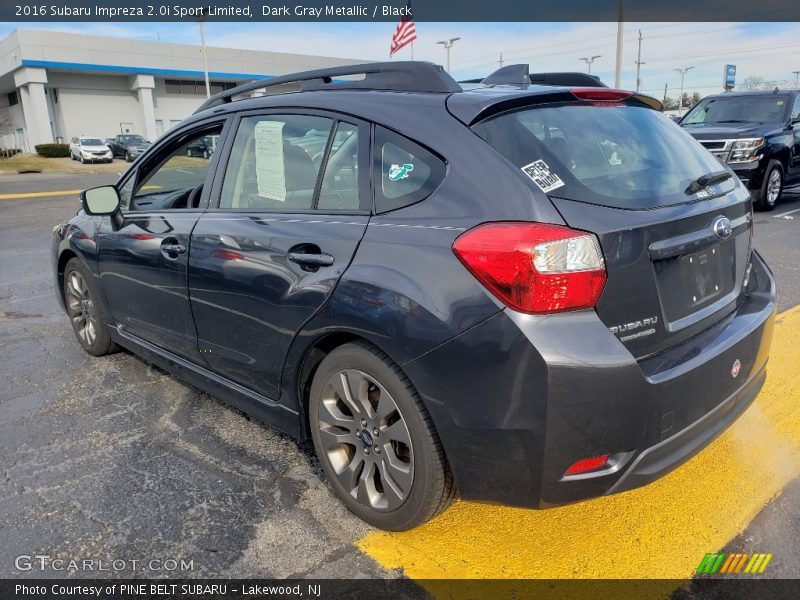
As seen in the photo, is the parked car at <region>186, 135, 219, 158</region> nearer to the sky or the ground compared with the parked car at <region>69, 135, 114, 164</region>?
nearer to the sky

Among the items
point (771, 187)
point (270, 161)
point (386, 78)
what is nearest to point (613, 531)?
point (386, 78)

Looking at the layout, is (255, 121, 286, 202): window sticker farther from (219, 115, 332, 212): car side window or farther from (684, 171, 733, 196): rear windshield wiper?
(684, 171, 733, 196): rear windshield wiper

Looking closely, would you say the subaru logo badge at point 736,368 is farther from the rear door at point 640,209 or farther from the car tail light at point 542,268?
the car tail light at point 542,268

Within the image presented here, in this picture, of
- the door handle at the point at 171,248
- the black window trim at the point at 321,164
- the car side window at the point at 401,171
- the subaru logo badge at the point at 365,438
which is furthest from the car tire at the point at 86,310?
the car side window at the point at 401,171

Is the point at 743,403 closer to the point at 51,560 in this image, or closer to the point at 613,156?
the point at 613,156

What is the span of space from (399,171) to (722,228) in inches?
49.4

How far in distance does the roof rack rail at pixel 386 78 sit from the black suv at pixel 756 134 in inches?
349

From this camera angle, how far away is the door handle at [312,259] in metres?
2.43

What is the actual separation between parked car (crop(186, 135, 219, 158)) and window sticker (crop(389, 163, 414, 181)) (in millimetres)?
1296

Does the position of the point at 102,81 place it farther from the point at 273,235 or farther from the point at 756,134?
the point at 273,235

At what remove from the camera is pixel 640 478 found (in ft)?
6.94

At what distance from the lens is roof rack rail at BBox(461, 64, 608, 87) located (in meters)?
2.79

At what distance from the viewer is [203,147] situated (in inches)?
137

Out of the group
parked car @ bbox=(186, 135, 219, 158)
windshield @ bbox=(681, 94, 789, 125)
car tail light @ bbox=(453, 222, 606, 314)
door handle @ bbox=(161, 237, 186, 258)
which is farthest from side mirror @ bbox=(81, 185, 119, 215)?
windshield @ bbox=(681, 94, 789, 125)
